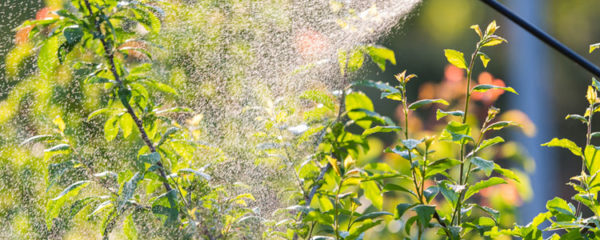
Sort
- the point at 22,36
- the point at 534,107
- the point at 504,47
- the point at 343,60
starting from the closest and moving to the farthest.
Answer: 1. the point at 343,60
2. the point at 22,36
3. the point at 534,107
4. the point at 504,47

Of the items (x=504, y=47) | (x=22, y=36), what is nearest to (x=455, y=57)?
(x=22, y=36)

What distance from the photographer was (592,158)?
0.98m

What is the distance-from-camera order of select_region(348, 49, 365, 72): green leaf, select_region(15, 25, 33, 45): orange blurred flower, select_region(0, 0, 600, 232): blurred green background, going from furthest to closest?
select_region(0, 0, 600, 232): blurred green background < select_region(15, 25, 33, 45): orange blurred flower < select_region(348, 49, 365, 72): green leaf

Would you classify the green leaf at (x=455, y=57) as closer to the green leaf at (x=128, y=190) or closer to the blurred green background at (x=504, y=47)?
the green leaf at (x=128, y=190)

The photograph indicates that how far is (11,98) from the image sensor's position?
178 centimetres

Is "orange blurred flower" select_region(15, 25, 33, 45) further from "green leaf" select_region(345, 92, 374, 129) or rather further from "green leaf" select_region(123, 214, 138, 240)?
"green leaf" select_region(345, 92, 374, 129)

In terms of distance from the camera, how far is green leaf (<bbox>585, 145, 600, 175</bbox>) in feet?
3.19

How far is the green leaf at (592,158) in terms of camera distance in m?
0.97

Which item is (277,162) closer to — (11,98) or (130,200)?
(130,200)

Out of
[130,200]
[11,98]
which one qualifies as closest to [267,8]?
[11,98]

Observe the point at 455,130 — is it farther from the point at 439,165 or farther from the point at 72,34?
the point at 72,34

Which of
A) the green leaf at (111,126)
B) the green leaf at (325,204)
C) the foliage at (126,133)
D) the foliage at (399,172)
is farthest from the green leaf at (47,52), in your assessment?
the green leaf at (325,204)

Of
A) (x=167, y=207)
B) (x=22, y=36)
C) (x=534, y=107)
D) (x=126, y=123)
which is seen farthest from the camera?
(x=534, y=107)

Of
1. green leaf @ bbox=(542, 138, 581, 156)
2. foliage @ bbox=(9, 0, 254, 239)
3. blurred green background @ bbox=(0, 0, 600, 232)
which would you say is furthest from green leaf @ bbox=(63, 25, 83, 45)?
blurred green background @ bbox=(0, 0, 600, 232)
